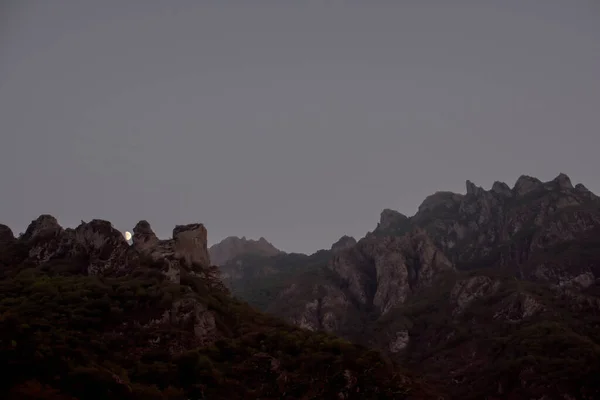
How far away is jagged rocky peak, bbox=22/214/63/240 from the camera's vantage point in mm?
80812

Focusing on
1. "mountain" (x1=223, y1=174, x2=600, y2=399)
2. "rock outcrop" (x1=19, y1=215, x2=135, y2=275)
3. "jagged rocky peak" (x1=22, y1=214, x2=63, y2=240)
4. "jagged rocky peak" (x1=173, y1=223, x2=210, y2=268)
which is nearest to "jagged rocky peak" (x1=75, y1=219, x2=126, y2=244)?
"rock outcrop" (x1=19, y1=215, x2=135, y2=275)

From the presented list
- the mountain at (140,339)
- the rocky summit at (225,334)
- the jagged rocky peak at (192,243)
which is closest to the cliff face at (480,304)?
the rocky summit at (225,334)

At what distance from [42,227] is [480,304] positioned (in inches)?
4303

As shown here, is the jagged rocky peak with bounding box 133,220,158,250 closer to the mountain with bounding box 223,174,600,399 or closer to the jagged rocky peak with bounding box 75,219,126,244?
the jagged rocky peak with bounding box 75,219,126,244

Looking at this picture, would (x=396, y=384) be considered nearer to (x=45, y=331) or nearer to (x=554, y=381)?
(x=45, y=331)

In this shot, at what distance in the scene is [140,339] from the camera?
175 feet

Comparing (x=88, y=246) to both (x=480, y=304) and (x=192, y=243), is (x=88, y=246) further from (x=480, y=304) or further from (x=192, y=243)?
(x=480, y=304)

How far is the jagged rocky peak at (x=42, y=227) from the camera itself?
80812 mm

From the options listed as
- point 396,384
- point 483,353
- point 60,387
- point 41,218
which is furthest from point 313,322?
point 60,387

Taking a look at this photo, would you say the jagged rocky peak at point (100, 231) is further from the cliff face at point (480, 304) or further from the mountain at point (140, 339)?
the cliff face at point (480, 304)

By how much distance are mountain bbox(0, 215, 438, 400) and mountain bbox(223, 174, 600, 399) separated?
46214 mm

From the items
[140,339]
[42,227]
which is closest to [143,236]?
[42,227]

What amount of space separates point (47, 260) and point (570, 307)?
380 feet

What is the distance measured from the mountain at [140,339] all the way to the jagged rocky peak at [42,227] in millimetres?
2425
